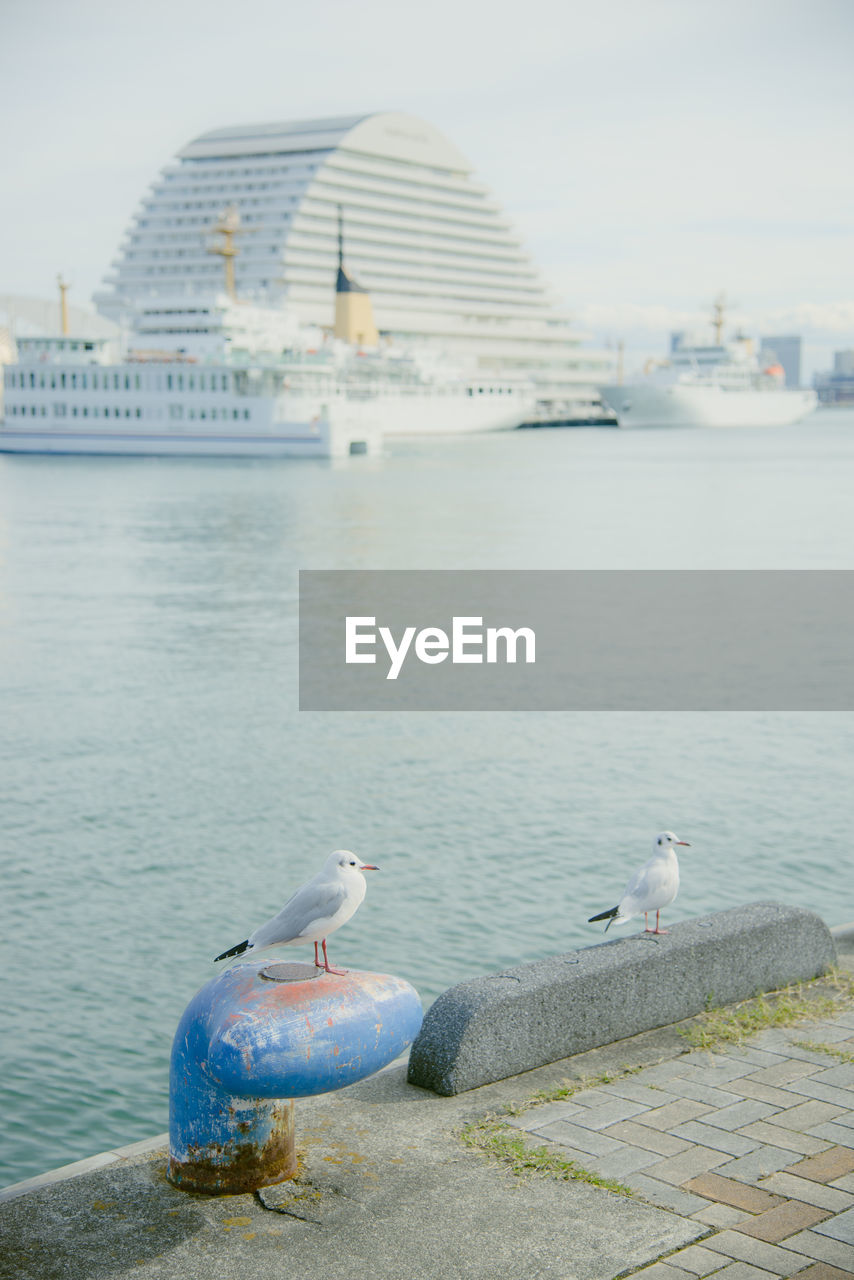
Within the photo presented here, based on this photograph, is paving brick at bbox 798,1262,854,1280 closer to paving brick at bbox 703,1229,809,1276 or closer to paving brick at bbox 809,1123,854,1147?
paving brick at bbox 703,1229,809,1276

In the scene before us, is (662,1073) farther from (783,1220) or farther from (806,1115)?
(783,1220)

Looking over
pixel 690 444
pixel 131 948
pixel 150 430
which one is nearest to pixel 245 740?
pixel 131 948

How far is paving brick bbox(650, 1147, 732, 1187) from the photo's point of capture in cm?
465

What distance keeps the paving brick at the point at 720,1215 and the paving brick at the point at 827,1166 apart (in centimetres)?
34

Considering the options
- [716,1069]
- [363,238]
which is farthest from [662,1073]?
[363,238]

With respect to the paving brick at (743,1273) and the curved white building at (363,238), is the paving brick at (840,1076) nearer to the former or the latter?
the paving brick at (743,1273)

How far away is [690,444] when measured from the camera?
96.9 m

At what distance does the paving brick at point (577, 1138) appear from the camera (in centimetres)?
486

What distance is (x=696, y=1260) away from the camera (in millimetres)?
4113

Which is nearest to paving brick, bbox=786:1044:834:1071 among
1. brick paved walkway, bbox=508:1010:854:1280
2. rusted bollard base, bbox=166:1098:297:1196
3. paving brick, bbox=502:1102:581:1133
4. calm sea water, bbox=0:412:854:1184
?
brick paved walkway, bbox=508:1010:854:1280

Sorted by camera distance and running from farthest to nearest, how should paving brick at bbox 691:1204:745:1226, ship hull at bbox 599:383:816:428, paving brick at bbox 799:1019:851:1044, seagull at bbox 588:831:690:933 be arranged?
ship hull at bbox 599:383:816:428
seagull at bbox 588:831:690:933
paving brick at bbox 799:1019:851:1044
paving brick at bbox 691:1204:745:1226

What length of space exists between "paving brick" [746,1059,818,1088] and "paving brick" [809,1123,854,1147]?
40 cm
